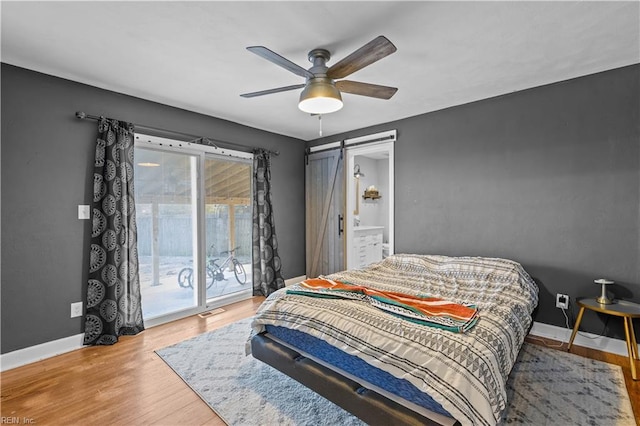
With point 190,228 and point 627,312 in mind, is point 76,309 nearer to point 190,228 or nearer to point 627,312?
point 190,228

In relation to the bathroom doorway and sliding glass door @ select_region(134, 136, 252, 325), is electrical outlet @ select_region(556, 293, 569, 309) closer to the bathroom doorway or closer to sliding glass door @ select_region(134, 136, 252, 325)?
the bathroom doorway

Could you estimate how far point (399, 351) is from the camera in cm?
159

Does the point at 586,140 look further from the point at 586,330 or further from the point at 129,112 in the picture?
the point at 129,112

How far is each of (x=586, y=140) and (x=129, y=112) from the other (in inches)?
182

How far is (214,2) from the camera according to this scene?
1.79 m

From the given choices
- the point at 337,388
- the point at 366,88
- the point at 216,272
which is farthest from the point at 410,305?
the point at 216,272

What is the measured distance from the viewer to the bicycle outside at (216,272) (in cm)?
378

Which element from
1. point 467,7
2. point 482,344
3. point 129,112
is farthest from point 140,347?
point 467,7

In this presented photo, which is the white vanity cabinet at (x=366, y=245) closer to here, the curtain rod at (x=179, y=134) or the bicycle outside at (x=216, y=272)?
the bicycle outside at (x=216, y=272)

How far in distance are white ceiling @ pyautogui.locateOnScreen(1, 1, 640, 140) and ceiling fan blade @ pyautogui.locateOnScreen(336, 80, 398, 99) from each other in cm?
26

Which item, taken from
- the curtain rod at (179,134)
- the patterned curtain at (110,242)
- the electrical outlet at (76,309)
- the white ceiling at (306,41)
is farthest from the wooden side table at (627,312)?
the electrical outlet at (76,309)

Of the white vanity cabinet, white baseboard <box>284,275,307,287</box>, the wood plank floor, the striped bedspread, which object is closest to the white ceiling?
the striped bedspread

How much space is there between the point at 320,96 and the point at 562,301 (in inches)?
119

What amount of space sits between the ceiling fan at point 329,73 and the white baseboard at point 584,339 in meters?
2.82
